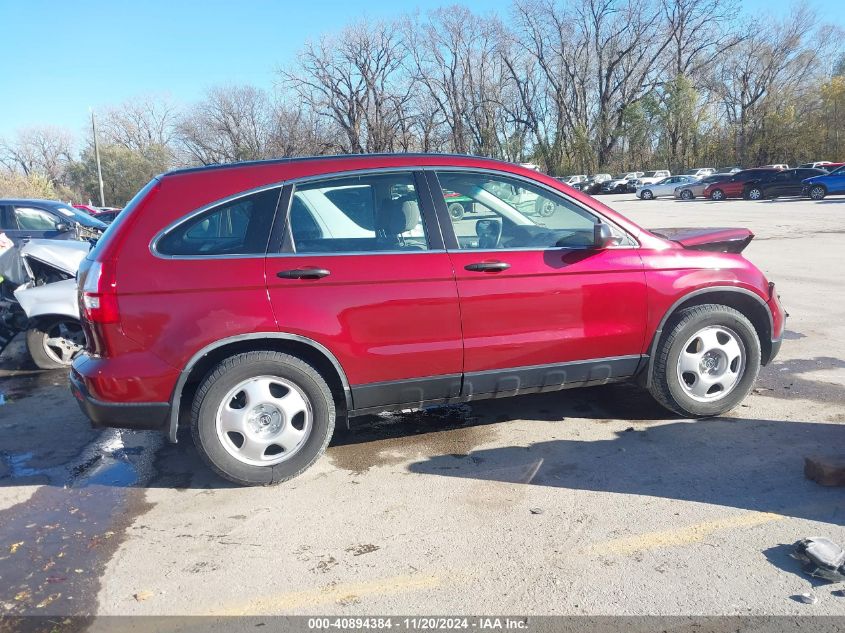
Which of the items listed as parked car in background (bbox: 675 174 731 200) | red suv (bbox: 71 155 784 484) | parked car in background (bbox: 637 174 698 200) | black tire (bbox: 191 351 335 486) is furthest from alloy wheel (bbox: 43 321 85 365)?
parked car in background (bbox: 637 174 698 200)

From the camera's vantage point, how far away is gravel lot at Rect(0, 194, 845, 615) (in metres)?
2.71

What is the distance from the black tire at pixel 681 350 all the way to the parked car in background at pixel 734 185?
114 ft

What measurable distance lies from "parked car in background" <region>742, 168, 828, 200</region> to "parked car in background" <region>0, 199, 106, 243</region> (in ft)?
107

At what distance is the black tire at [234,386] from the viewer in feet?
11.6

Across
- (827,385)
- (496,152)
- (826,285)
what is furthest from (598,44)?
(827,385)

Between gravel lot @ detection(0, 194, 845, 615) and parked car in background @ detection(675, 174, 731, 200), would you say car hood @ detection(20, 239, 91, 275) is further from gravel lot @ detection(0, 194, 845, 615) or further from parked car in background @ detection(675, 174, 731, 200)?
parked car in background @ detection(675, 174, 731, 200)

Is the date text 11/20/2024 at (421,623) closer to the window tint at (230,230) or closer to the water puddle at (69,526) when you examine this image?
the water puddle at (69,526)

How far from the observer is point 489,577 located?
2.80m

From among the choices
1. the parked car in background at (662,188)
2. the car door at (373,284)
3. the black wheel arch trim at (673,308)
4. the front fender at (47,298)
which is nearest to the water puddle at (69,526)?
the car door at (373,284)

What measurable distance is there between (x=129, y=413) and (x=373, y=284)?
1.51 m

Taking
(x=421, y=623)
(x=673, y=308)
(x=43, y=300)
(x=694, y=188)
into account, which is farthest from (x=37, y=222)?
(x=694, y=188)

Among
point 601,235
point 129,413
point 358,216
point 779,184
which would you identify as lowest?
point 129,413

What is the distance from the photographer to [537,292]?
12.9ft

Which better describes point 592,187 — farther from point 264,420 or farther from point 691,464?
point 264,420
